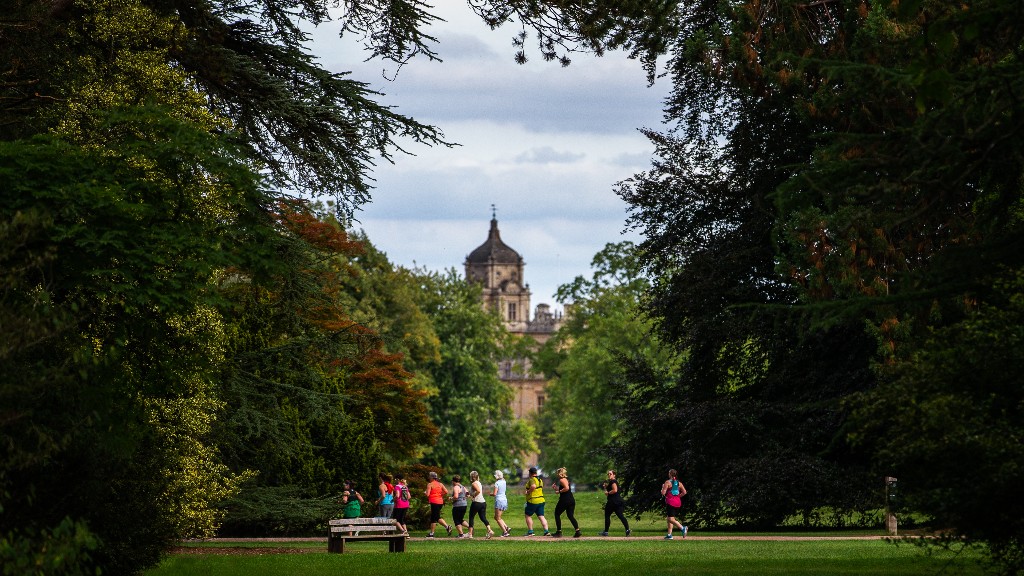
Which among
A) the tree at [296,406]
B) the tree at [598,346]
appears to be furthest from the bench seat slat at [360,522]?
the tree at [598,346]

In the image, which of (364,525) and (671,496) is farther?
(671,496)

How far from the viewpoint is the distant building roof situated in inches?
6909

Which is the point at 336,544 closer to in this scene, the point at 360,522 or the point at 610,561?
the point at 360,522

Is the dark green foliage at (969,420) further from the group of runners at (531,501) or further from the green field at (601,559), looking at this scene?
the group of runners at (531,501)

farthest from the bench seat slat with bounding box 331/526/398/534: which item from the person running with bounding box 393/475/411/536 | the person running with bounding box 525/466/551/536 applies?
the person running with bounding box 525/466/551/536

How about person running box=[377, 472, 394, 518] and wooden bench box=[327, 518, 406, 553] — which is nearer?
wooden bench box=[327, 518, 406, 553]

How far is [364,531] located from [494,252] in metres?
155

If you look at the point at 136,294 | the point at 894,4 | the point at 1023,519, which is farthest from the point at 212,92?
the point at 1023,519

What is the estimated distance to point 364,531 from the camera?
20.8 m

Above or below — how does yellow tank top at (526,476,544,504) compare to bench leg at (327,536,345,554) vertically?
above

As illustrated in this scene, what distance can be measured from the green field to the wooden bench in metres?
0.38

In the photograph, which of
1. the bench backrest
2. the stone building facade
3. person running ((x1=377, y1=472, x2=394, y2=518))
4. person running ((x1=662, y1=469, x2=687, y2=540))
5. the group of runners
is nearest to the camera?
the bench backrest

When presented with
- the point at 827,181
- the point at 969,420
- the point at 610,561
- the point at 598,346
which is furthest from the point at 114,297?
the point at 598,346

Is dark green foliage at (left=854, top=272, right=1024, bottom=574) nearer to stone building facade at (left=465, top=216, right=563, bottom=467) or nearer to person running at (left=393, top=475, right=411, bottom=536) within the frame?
person running at (left=393, top=475, right=411, bottom=536)
